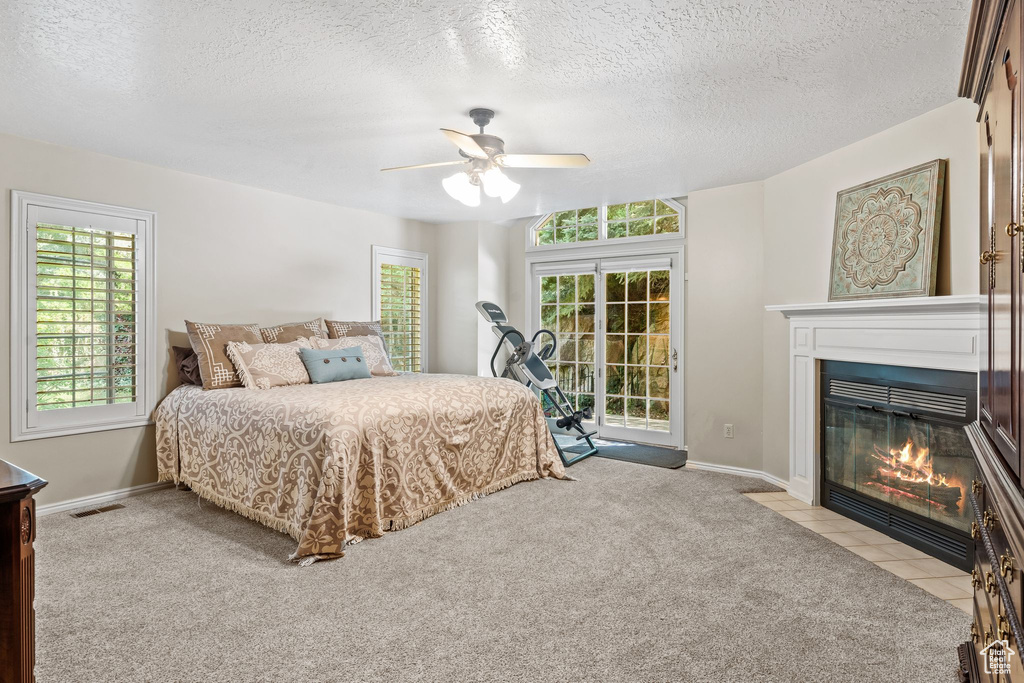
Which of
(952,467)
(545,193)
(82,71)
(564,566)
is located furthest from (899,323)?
(82,71)

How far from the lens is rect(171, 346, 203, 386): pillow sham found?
4000mm

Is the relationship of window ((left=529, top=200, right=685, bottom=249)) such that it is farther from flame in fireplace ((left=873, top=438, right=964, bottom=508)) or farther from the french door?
flame in fireplace ((left=873, top=438, right=964, bottom=508))

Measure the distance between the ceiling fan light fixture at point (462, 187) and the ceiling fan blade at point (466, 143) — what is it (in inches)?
5.2

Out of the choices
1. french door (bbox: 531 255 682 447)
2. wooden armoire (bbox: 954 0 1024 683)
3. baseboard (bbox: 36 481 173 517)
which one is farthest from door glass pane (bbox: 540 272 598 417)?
wooden armoire (bbox: 954 0 1024 683)

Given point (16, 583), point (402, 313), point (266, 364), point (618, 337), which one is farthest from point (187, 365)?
point (618, 337)

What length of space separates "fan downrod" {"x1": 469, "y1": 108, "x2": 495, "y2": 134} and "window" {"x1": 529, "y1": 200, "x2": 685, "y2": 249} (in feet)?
8.90

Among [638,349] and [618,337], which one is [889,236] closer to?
[638,349]

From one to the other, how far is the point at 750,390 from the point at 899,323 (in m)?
1.50

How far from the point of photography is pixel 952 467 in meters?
2.82

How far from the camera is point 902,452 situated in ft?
10.2

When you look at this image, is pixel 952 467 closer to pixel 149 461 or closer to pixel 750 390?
pixel 750 390

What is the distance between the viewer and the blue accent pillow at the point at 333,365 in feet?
13.6

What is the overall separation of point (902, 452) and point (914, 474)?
0.45 ft

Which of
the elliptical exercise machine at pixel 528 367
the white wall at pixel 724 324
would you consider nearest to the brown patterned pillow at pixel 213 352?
the elliptical exercise machine at pixel 528 367
